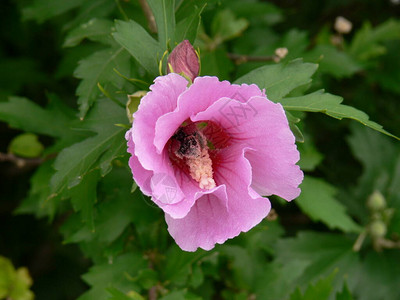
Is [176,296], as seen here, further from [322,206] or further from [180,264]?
[322,206]

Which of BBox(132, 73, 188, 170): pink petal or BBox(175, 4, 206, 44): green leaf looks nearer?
BBox(132, 73, 188, 170): pink petal

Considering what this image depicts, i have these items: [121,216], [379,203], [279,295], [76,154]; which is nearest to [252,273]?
[279,295]

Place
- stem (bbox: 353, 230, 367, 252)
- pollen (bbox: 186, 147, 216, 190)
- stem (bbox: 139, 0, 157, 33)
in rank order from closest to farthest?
pollen (bbox: 186, 147, 216, 190), stem (bbox: 139, 0, 157, 33), stem (bbox: 353, 230, 367, 252)

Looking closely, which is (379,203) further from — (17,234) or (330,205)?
(17,234)

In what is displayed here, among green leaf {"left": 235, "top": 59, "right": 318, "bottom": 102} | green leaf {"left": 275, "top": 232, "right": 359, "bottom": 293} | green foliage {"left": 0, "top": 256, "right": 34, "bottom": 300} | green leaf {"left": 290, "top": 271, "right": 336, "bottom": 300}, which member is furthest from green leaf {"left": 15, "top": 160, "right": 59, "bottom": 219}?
green leaf {"left": 275, "top": 232, "right": 359, "bottom": 293}

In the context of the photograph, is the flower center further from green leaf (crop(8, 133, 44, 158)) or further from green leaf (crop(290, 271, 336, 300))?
green leaf (crop(8, 133, 44, 158))
